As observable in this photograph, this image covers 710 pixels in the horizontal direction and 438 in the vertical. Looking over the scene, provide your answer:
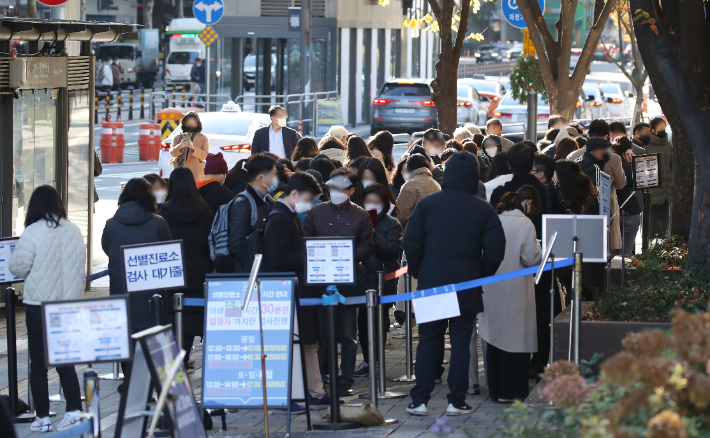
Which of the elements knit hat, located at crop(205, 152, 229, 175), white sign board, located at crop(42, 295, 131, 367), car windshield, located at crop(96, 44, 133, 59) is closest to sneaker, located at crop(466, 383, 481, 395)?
knit hat, located at crop(205, 152, 229, 175)

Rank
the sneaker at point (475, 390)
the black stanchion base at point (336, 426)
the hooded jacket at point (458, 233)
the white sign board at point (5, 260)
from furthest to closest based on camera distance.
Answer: the sneaker at point (475, 390), the white sign board at point (5, 260), the hooded jacket at point (458, 233), the black stanchion base at point (336, 426)

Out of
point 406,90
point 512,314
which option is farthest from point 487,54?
point 512,314

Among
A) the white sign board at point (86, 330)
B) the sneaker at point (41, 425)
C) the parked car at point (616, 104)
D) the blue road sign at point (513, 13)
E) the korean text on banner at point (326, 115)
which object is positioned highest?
the blue road sign at point (513, 13)

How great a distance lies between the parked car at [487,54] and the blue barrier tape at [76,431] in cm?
7624

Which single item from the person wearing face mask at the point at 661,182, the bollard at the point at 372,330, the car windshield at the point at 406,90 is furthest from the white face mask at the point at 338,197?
the car windshield at the point at 406,90

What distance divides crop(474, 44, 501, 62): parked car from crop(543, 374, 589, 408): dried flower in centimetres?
7650

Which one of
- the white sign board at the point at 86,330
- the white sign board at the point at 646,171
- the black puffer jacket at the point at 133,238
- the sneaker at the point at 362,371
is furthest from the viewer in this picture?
the white sign board at the point at 646,171

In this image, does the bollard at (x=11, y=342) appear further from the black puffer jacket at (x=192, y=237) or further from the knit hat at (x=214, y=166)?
the knit hat at (x=214, y=166)

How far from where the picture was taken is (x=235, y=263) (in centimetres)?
792

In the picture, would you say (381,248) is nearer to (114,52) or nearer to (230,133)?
(230,133)

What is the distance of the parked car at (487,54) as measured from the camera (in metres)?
80.0

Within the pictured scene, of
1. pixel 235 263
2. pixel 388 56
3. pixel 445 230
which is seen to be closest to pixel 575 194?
pixel 445 230

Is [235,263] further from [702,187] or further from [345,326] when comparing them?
[702,187]

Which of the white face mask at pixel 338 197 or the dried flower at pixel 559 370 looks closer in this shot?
the dried flower at pixel 559 370
